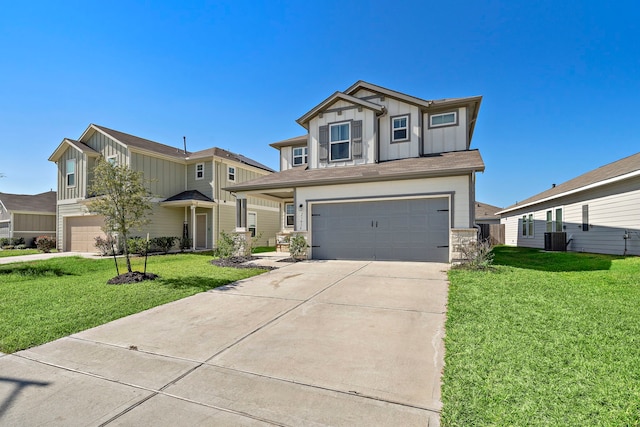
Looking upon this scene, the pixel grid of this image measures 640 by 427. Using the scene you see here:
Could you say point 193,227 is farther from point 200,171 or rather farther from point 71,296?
point 71,296

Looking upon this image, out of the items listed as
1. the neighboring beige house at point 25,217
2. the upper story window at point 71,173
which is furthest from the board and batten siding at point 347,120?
the neighboring beige house at point 25,217

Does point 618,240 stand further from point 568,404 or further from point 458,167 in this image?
point 568,404

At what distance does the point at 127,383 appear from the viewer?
2.92 m

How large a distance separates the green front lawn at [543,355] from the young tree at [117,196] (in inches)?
319

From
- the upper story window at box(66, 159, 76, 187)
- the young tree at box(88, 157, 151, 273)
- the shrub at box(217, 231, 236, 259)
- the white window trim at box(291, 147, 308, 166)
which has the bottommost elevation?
the shrub at box(217, 231, 236, 259)

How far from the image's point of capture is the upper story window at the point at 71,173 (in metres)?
18.0

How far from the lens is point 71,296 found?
6.35 metres

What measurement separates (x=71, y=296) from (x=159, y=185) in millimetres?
12219

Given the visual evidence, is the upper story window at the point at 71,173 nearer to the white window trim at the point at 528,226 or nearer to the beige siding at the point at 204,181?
the beige siding at the point at 204,181

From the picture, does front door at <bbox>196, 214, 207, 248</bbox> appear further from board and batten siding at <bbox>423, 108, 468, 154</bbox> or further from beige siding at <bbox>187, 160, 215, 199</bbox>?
board and batten siding at <bbox>423, 108, 468, 154</bbox>

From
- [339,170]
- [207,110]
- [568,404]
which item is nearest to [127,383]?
[568,404]

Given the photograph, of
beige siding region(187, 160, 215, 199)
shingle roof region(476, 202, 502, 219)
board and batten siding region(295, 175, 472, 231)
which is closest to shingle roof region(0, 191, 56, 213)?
beige siding region(187, 160, 215, 199)

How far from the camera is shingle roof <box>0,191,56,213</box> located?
2273 cm

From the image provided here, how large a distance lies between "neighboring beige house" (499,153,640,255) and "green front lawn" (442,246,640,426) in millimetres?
5959
